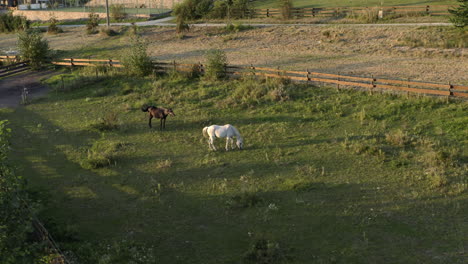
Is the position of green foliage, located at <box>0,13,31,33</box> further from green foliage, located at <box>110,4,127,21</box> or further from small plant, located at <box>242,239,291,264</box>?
small plant, located at <box>242,239,291,264</box>

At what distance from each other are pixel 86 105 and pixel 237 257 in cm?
1900

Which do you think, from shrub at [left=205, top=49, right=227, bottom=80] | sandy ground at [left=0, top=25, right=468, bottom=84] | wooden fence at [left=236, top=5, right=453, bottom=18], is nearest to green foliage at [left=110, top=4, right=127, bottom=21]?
sandy ground at [left=0, top=25, right=468, bottom=84]

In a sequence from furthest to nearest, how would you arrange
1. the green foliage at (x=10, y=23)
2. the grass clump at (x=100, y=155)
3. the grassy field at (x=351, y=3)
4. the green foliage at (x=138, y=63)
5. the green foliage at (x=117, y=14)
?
the green foliage at (x=117, y=14)
the green foliage at (x=10, y=23)
the grassy field at (x=351, y=3)
the green foliage at (x=138, y=63)
the grass clump at (x=100, y=155)

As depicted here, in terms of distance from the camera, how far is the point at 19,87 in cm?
3284

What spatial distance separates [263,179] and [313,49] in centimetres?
2509

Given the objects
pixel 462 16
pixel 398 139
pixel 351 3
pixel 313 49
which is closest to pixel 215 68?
pixel 313 49

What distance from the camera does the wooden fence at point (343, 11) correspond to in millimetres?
45469

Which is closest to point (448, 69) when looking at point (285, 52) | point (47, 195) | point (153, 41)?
point (285, 52)

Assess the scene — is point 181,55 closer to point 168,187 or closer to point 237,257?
point 168,187

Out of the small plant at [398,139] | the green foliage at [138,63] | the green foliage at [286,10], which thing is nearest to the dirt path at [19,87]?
the green foliage at [138,63]

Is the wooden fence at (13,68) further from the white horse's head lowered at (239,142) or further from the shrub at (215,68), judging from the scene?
the white horse's head lowered at (239,142)

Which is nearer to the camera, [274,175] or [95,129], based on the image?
[274,175]

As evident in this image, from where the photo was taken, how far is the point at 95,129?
73.4 ft

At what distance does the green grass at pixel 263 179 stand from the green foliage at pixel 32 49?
496 inches
